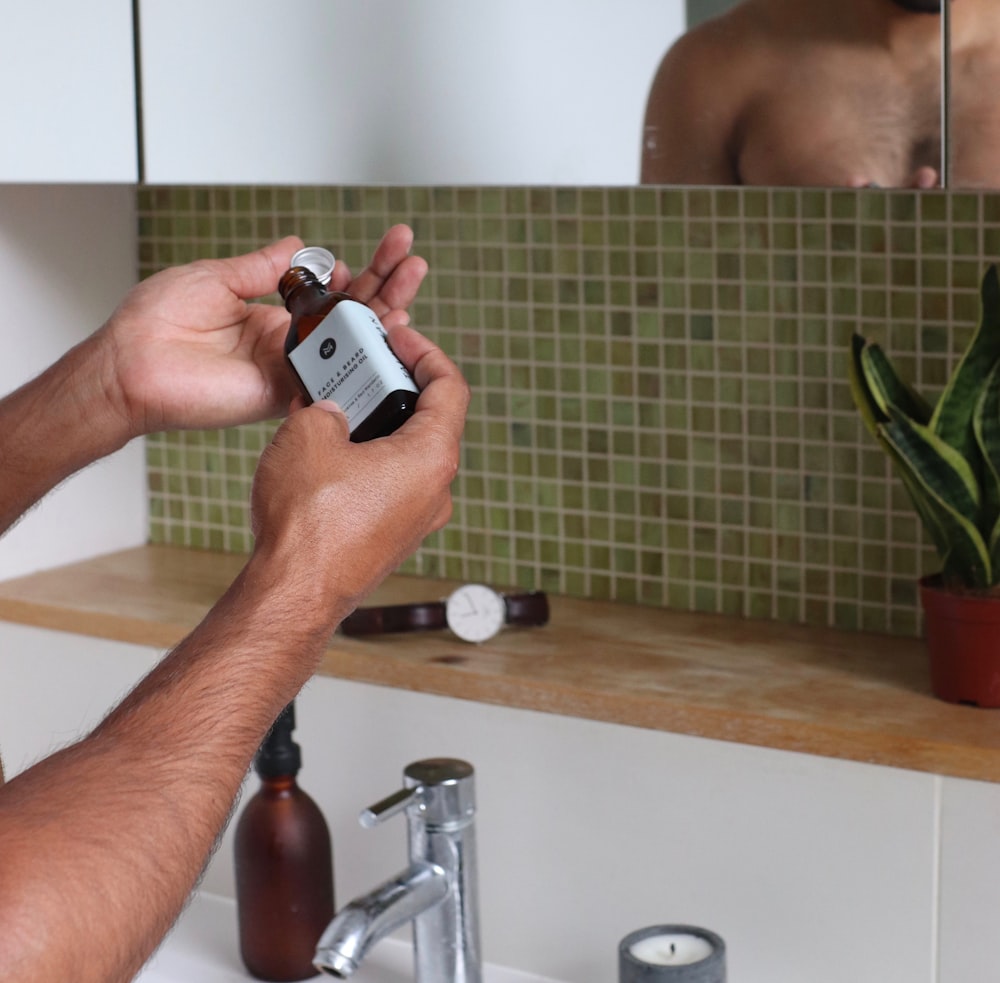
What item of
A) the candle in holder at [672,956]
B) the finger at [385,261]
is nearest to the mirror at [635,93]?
the finger at [385,261]

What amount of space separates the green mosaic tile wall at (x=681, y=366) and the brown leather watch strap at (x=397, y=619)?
7.4 inches

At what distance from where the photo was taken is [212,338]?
1.06 m

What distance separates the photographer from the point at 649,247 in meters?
1.41

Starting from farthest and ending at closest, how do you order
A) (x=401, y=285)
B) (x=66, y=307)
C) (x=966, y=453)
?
(x=66, y=307) < (x=966, y=453) < (x=401, y=285)

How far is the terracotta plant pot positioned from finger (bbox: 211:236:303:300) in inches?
20.9

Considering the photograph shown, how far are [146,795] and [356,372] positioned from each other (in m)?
0.28

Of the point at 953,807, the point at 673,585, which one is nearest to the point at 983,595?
the point at 953,807

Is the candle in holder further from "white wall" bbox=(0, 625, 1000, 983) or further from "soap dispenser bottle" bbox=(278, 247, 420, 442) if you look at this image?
"soap dispenser bottle" bbox=(278, 247, 420, 442)

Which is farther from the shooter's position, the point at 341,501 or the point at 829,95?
the point at 829,95

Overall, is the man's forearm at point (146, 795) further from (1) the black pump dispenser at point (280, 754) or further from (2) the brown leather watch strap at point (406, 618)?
(2) the brown leather watch strap at point (406, 618)

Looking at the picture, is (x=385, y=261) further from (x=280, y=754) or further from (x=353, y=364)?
(x=280, y=754)

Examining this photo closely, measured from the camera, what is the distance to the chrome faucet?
1.11 metres

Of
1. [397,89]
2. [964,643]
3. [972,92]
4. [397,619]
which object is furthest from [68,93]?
[964,643]

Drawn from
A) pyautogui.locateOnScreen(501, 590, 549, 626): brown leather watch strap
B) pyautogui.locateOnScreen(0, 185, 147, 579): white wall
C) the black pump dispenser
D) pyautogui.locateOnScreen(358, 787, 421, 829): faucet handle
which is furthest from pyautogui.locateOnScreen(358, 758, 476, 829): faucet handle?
pyautogui.locateOnScreen(0, 185, 147, 579): white wall
